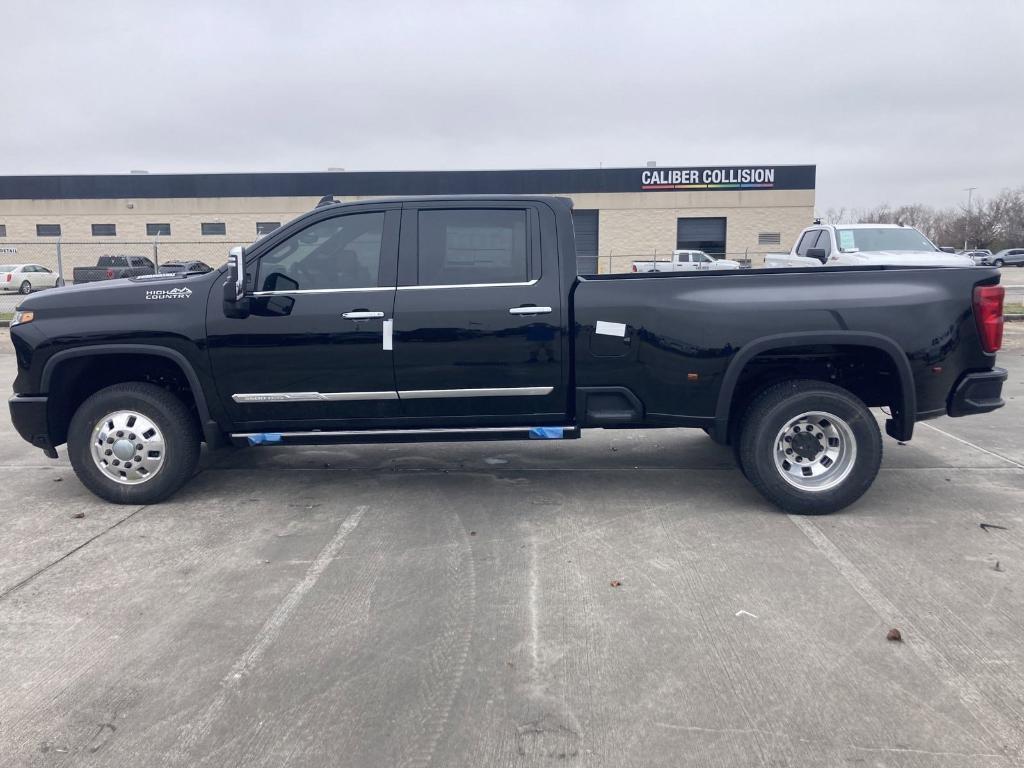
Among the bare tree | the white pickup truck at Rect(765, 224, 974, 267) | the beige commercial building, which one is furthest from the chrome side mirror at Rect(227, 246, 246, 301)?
the bare tree

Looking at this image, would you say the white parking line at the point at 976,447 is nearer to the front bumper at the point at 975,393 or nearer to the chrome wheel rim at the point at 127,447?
the front bumper at the point at 975,393

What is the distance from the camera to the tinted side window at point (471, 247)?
5.65 meters

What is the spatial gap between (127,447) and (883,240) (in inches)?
555

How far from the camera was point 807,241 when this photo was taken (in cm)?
1744

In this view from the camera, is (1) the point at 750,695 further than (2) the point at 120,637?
No

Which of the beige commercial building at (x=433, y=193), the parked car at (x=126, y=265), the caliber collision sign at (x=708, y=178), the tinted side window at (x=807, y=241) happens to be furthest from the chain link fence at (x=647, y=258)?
the tinted side window at (x=807, y=241)

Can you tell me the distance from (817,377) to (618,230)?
39918mm

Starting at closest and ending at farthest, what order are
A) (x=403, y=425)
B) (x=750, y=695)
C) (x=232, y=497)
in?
(x=750, y=695) → (x=403, y=425) → (x=232, y=497)

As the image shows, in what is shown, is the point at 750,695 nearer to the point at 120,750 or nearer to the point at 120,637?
the point at 120,750

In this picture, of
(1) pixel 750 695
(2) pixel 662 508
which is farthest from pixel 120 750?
(2) pixel 662 508

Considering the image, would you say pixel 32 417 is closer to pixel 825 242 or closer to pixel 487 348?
pixel 487 348

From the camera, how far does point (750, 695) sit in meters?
3.35

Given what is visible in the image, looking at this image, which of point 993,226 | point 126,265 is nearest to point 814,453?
point 126,265

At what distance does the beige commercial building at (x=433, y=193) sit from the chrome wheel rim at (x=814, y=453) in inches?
1488
